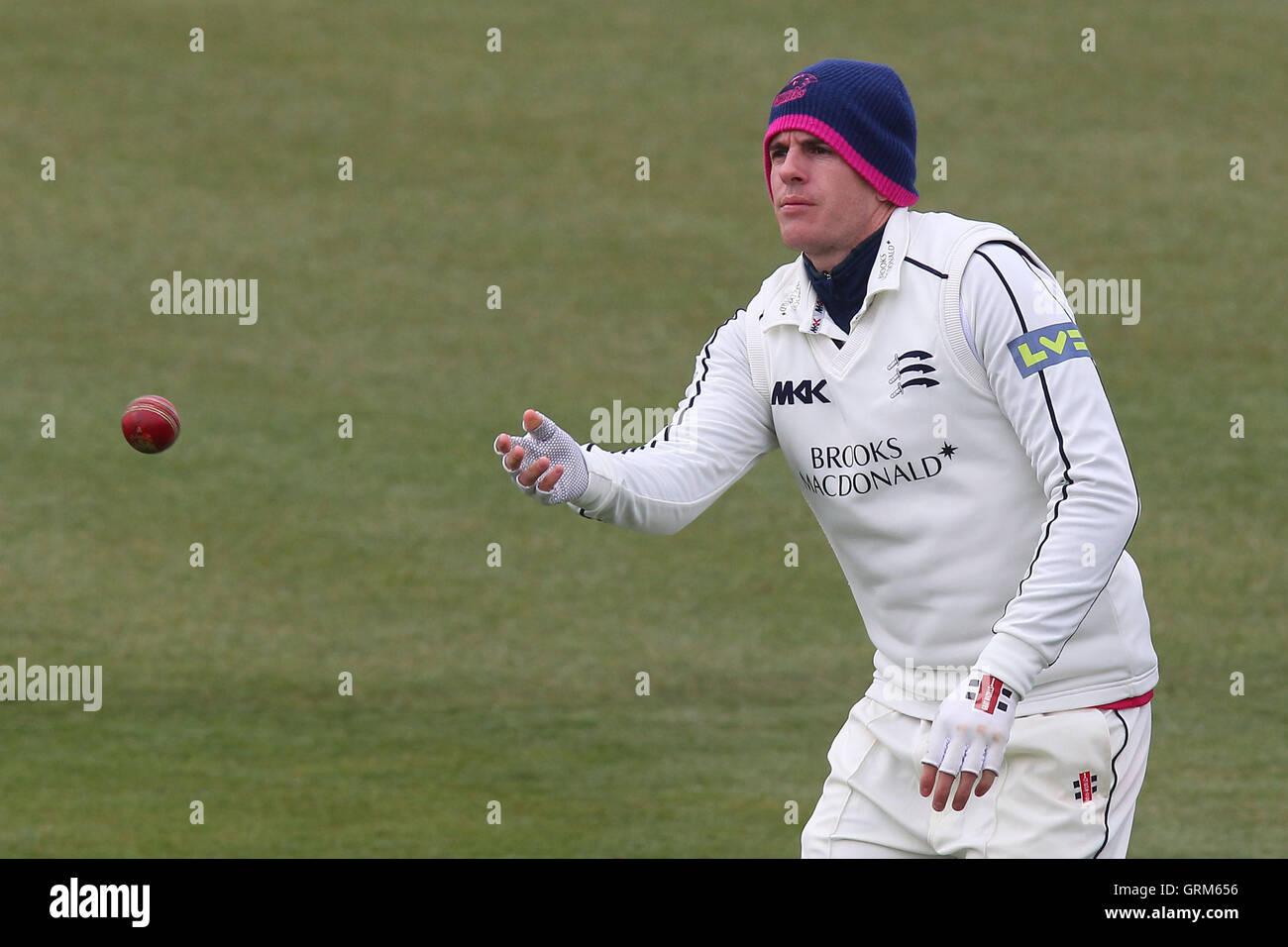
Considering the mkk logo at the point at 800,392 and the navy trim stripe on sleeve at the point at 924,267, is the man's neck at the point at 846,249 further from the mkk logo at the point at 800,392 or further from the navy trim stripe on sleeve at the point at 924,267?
the mkk logo at the point at 800,392

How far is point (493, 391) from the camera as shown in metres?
17.9

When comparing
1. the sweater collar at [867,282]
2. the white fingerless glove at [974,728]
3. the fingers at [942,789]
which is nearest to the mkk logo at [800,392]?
the sweater collar at [867,282]

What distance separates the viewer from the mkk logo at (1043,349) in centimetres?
484

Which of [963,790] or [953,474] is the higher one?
[953,474]

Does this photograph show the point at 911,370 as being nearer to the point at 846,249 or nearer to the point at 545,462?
the point at 846,249

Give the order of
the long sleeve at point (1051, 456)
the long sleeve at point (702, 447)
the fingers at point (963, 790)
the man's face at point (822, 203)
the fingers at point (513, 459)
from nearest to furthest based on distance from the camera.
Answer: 1. the fingers at point (963, 790)
2. the long sleeve at point (1051, 456)
3. the fingers at point (513, 459)
4. the man's face at point (822, 203)
5. the long sleeve at point (702, 447)

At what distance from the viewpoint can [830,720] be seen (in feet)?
39.9

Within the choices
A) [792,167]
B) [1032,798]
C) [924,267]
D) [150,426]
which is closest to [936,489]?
[924,267]

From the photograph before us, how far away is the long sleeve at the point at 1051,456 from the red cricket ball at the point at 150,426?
437 cm

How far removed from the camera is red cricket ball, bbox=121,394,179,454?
8258mm

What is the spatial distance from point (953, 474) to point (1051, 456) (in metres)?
0.38

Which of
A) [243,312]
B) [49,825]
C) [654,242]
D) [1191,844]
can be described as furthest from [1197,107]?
[49,825]

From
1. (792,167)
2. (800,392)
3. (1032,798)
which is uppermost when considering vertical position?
(792,167)

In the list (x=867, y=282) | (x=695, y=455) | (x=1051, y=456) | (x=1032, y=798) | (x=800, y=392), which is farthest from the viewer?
(x=695, y=455)
